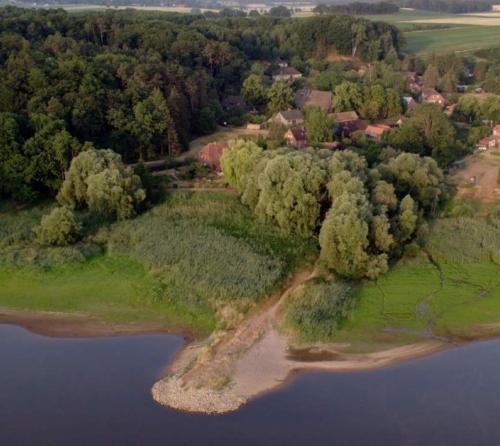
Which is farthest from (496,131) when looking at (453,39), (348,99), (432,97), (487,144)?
(453,39)

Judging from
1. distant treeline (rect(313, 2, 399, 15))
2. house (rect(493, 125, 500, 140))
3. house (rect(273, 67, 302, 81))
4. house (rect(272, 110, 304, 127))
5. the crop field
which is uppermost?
distant treeline (rect(313, 2, 399, 15))

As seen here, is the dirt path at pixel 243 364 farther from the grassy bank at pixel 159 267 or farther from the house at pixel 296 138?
the house at pixel 296 138

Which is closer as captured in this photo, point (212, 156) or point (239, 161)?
point (239, 161)

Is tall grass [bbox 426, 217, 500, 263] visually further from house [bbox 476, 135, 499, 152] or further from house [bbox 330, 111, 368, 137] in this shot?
house [bbox 330, 111, 368, 137]

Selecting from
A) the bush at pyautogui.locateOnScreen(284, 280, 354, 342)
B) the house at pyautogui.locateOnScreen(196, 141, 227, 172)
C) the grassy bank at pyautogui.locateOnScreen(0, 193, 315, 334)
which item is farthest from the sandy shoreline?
the house at pyautogui.locateOnScreen(196, 141, 227, 172)

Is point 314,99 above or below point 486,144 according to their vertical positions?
above

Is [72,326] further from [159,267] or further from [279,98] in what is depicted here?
[279,98]

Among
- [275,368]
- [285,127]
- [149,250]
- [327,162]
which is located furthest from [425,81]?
[275,368]
